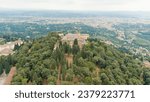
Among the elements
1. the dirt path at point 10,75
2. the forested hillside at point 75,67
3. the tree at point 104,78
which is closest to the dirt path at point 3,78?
the dirt path at point 10,75

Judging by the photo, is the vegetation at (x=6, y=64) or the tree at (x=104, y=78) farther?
the vegetation at (x=6, y=64)

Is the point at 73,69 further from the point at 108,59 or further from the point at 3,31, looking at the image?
the point at 3,31

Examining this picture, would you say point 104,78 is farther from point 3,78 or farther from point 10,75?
point 3,78

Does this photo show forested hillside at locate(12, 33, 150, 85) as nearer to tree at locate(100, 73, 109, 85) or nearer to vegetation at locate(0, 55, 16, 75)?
tree at locate(100, 73, 109, 85)

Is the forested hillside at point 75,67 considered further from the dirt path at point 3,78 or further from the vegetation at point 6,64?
the dirt path at point 3,78

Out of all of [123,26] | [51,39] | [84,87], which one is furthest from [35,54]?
[123,26]

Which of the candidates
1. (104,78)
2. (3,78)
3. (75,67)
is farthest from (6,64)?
(104,78)

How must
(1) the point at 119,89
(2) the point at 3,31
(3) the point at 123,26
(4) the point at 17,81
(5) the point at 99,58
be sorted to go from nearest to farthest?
(1) the point at 119,89 < (4) the point at 17,81 < (5) the point at 99,58 < (2) the point at 3,31 < (3) the point at 123,26

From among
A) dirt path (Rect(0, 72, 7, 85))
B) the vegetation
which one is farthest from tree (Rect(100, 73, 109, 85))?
the vegetation
